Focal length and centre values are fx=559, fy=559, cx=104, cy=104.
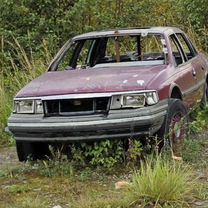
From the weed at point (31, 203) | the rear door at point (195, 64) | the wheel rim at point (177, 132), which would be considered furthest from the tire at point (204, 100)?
the weed at point (31, 203)

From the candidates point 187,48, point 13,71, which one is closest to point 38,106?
point 187,48

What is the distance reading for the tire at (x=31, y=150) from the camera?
668 cm

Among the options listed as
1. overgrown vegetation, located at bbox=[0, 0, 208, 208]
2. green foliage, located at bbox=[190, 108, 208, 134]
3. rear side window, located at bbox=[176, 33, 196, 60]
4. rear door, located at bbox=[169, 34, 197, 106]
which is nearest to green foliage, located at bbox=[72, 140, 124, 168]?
overgrown vegetation, located at bbox=[0, 0, 208, 208]

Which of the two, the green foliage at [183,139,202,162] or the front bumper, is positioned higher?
the front bumper

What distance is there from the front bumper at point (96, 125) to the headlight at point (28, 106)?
5.0 inches

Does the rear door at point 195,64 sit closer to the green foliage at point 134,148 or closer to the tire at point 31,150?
the green foliage at point 134,148

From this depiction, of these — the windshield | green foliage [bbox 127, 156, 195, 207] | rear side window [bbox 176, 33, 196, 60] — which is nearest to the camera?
green foliage [bbox 127, 156, 195, 207]

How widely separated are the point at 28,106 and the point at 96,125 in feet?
3.02

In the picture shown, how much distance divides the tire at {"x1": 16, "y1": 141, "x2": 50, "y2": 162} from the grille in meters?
0.57

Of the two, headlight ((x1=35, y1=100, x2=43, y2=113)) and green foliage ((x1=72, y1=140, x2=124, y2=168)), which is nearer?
green foliage ((x1=72, y1=140, x2=124, y2=168))

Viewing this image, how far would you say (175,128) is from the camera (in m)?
6.61

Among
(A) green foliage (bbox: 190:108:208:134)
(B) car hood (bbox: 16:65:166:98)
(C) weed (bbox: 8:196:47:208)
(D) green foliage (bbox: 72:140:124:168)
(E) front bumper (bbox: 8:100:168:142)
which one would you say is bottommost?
(A) green foliage (bbox: 190:108:208:134)

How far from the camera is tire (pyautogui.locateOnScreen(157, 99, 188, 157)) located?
6.32 metres

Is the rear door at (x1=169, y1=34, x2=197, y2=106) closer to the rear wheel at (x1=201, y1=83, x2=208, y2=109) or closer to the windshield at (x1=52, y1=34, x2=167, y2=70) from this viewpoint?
the windshield at (x1=52, y1=34, x2=167, y2=70)
